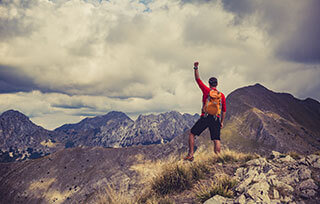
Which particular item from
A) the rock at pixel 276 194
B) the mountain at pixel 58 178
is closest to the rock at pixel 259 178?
the rock at pixel 276 194

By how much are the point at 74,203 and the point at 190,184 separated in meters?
138

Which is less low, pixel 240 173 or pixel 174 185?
pixel 240 173

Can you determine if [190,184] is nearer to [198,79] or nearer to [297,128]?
[198,79]

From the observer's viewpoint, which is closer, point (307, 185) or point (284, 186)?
point (307, 185)

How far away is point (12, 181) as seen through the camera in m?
149

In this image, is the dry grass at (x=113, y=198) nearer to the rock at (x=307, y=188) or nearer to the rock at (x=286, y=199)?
the rock at (x=286, y=199)

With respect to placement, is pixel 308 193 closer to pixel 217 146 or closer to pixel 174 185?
pixel 174 185

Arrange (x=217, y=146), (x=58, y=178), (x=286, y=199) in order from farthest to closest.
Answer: (x=58, y=178) → (x=217, y=146) → (x=286, y=199)

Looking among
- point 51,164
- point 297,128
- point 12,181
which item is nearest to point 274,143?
point 297,128

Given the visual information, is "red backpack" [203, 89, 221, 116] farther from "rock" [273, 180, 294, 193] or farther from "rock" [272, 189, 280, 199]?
"rock" [272, 189, 280, 199]

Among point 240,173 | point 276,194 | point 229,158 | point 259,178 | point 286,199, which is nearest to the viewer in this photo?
point 286,199

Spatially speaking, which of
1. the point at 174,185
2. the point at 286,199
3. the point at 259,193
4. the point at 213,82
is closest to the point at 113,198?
the point at 174,185

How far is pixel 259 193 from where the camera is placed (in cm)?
464

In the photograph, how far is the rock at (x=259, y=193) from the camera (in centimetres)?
448
